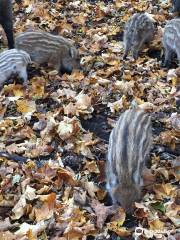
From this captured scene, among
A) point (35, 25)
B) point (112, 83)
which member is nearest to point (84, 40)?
point (35, 25)

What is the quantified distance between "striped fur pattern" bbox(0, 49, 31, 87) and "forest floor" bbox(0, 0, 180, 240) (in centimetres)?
12

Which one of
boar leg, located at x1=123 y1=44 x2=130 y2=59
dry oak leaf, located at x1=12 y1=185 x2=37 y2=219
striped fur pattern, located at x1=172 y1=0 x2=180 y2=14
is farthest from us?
striped fur pattern, located at x1=172 y1=0 x2=180 y2=14

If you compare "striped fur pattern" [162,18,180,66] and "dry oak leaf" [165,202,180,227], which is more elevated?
"striped fur pattern" [162,18,180,66]

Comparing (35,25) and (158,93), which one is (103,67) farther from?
(35,25)

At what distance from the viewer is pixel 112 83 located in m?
6.13

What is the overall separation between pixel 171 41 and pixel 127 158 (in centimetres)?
304

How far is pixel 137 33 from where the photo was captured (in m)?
6.97

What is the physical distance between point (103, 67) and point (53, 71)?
642 mm

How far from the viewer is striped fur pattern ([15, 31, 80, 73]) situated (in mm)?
6543

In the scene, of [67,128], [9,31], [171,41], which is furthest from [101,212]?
[9,31]

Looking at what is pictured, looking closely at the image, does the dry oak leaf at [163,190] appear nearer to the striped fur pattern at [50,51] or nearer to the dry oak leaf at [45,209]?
the dry oak leaf at [45,209]

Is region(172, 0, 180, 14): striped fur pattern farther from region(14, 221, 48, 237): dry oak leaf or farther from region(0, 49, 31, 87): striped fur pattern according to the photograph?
region(14, 221, 48, 237): dry oak leaf

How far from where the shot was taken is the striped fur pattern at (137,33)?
→ 271 inches

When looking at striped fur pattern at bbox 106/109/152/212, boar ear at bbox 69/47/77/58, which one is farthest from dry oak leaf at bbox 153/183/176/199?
boar ear at bbox 69/47/77/58
